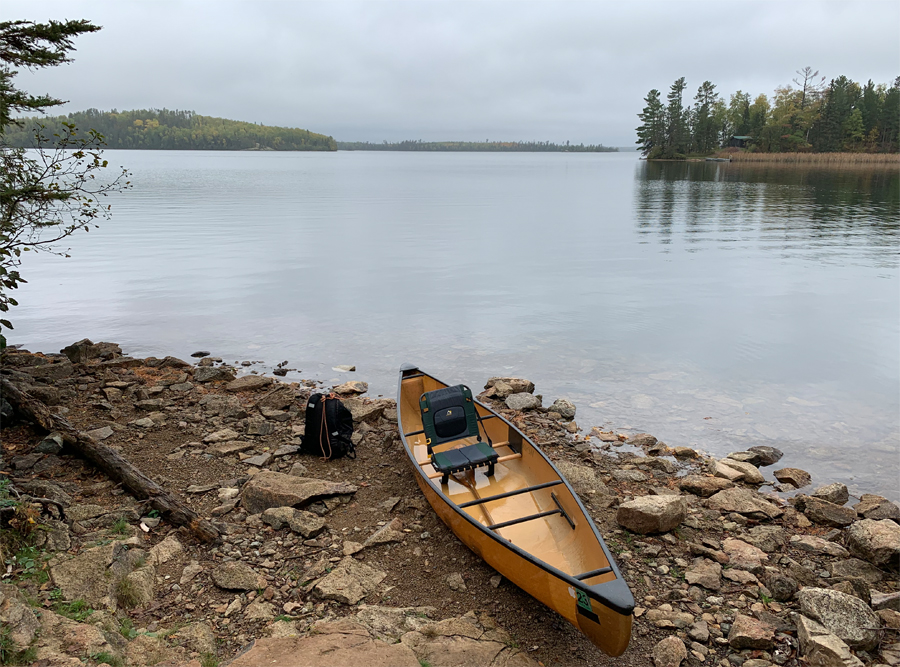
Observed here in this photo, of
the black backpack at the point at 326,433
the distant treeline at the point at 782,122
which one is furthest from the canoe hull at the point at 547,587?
the distant treeline at the point at 782,122

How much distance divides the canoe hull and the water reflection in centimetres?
2425

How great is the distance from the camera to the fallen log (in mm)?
6273

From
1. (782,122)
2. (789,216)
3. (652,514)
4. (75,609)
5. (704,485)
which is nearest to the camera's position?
(75,609)

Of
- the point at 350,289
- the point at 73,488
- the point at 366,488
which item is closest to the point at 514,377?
the point at 366,488

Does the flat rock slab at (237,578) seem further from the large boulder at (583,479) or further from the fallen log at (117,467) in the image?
the large boulder at (583,479)

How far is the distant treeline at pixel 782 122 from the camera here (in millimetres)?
101688

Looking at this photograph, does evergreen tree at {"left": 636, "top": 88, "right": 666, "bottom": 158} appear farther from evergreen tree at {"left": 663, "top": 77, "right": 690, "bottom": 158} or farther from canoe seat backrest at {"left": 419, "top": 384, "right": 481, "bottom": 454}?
canoe seat backrest at {"left": 419, "top": 384, "right": 481, "bottom": 454}

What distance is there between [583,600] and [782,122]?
442 feet

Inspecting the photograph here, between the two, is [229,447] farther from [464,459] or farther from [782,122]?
[782,122]

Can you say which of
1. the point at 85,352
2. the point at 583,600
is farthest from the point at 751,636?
the point at 85,352

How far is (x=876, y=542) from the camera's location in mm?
6109

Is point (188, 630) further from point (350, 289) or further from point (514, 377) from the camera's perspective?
point (350, 289)

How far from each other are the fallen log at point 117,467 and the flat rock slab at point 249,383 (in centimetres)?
346

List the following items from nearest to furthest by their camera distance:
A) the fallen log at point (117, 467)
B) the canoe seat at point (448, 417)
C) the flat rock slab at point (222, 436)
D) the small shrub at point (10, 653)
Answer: the small shrub at point (10, 653), the fallen log at point (117, 467), the canoe seat at point (448, 417), the flat rock slab at point (222, 436)
